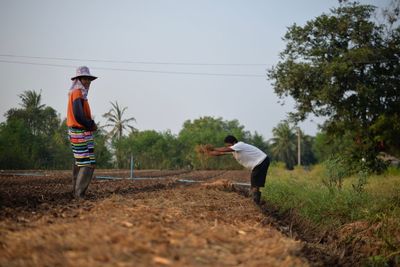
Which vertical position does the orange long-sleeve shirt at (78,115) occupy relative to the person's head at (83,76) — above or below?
below

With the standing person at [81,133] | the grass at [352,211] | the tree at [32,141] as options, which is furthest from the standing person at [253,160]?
the tree at [32,141]

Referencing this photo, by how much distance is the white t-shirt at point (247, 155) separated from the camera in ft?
27.6

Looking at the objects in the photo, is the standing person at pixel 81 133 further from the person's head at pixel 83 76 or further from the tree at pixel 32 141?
the tree at pixel 32 141

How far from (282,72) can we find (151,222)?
21113mm

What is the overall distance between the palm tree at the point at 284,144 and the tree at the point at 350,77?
5539cm

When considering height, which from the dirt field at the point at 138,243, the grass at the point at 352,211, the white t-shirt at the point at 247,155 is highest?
the white t-shirt at the point at 247,155

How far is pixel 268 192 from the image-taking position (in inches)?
410

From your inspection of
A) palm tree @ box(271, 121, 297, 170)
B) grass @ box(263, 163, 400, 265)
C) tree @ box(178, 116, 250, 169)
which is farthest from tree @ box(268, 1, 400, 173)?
palm tree @ box(271, 121, 297, 170)

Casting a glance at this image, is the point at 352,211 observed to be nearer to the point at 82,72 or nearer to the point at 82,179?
the point at 82,179

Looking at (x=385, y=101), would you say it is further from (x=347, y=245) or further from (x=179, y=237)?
(x=179, y=237)

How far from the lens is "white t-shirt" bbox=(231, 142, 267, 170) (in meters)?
8.41

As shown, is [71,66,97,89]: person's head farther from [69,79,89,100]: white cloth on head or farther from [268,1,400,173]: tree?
[268,1,400,173]: tree

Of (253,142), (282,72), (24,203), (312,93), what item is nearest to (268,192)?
(24,203)

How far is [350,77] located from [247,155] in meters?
14.7
